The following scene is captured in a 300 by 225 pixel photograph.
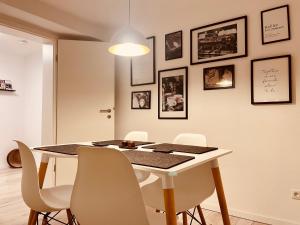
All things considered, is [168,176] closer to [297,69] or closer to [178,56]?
[297,69]

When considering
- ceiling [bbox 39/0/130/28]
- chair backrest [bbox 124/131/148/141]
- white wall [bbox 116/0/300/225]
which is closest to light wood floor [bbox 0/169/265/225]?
white wall [bbox 116/0/300/225]

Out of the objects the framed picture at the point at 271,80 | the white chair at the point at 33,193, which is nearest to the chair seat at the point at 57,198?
the white chair at the point at 33,193

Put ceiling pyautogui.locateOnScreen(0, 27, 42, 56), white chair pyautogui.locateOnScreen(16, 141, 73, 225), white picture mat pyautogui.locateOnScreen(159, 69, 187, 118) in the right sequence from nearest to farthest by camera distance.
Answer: white chair pyautogui.locateOnScreen(16, 141, 73, 225) < white picture mat pyautogui.locateOnScreen(159, 69, 187, 118) < ceiling pyautogui.locateOnScreen(0, 27, 42, 56)

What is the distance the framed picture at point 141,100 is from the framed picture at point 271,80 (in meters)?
1.32

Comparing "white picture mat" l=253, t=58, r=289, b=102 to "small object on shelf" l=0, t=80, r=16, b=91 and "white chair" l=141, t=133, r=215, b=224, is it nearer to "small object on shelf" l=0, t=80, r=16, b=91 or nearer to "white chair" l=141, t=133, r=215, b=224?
"white chair" l=141, t=133, r=215, b=224

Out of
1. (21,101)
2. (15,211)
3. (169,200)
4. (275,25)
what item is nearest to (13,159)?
(21,101)

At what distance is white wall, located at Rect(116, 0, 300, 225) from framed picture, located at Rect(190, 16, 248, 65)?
66mm

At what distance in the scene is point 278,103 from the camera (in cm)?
224

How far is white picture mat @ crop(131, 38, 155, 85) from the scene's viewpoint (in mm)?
3156

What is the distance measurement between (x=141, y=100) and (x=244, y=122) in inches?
54.5

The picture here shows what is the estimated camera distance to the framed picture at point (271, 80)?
7.20 feet

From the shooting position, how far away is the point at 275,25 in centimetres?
227

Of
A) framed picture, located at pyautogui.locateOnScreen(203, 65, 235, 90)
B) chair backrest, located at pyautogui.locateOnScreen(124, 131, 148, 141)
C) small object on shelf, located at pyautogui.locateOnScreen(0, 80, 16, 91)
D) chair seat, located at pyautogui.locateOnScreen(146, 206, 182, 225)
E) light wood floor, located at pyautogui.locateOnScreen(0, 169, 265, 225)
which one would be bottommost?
light wood floor, located at pyautogui.locateOnScreen(0, 169, 265, 225)

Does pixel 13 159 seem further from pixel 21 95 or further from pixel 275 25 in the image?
pixel 275 25
